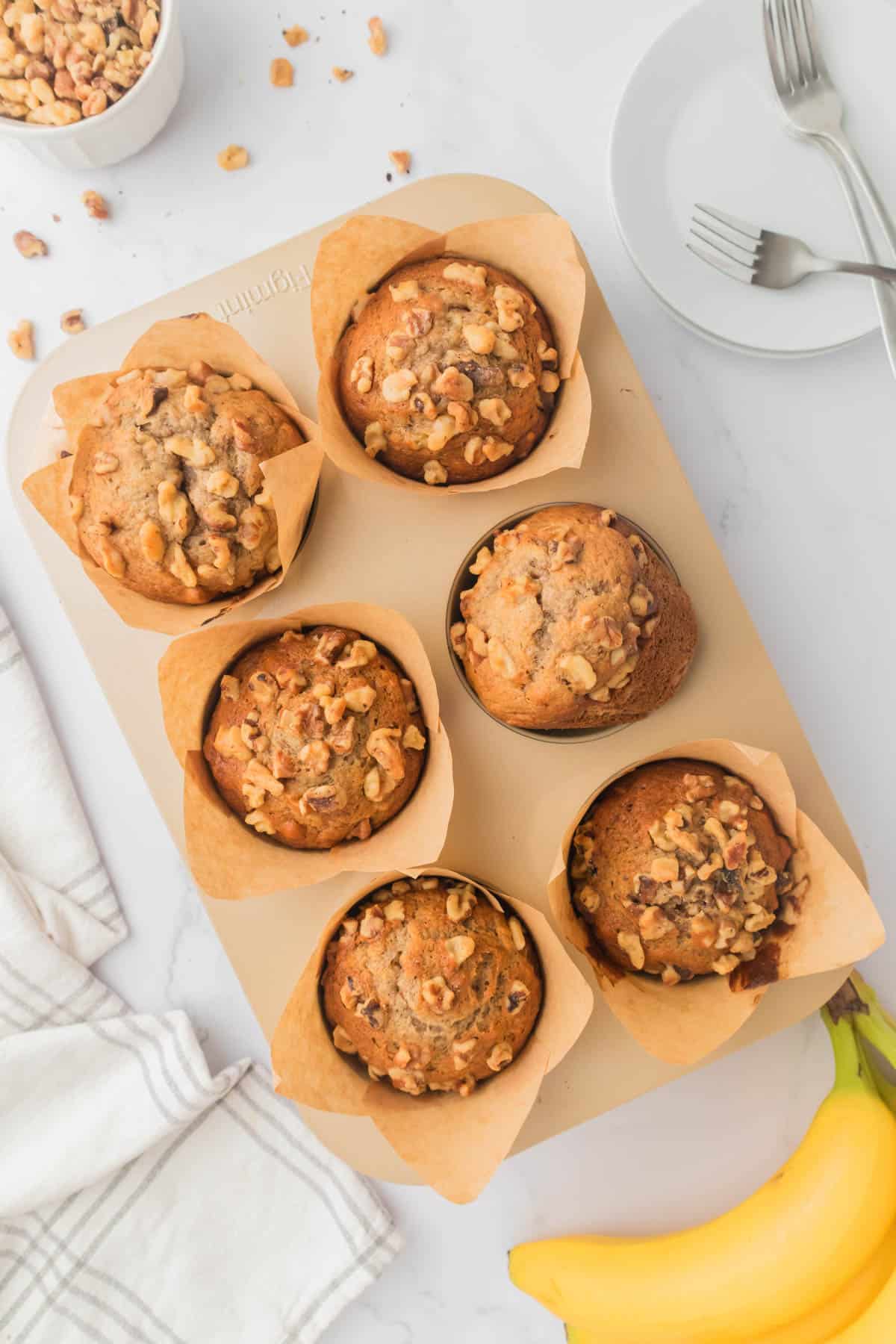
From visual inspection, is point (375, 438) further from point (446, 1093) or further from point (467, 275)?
point (446, 1093)

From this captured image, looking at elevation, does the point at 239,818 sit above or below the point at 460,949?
above

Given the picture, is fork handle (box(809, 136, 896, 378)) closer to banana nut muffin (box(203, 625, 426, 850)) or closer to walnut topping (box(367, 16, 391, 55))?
walnut topping (box(367, 16, 391, 55))

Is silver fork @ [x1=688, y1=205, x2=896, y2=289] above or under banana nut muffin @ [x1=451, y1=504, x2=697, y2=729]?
above

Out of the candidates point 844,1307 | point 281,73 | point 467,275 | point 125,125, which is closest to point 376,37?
point 281,73

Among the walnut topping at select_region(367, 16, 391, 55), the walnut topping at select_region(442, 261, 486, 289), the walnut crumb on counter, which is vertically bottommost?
the walnut topping at select_region(442, 261, 486, 289)

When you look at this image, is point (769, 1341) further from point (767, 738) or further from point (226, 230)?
point (226, 230)

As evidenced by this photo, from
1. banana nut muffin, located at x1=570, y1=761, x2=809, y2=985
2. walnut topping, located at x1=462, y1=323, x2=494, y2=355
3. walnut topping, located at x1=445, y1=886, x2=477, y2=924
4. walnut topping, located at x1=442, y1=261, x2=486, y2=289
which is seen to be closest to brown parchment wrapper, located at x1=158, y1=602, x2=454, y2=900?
walnut topping, located at x1=445, y1=886, x2=477, y2=924

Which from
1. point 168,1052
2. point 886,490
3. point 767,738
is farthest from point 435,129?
point 168,1052
